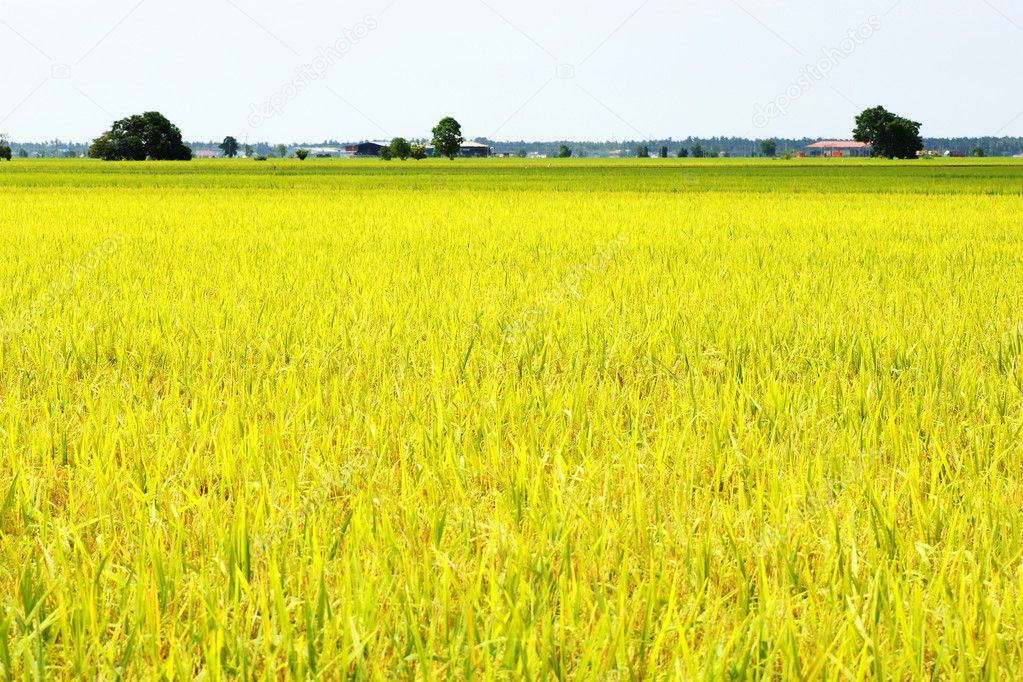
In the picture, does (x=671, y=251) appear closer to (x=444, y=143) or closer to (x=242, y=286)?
(x=242, y=286)

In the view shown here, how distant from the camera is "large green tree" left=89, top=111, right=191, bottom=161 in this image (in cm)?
8519

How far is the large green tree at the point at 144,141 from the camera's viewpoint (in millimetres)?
85188

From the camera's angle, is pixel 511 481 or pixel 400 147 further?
pixel 400 147

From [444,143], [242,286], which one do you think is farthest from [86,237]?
[444,143]

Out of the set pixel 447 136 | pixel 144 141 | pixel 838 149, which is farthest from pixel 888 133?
pixel 838 149

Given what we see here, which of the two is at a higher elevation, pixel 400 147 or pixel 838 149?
pixel 838 149

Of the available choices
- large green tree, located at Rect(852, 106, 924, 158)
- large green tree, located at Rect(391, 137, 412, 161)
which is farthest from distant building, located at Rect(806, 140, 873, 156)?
large green tree, located at Rect(391, 137, 412, 161)

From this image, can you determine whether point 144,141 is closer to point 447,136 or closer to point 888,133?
point 447,136

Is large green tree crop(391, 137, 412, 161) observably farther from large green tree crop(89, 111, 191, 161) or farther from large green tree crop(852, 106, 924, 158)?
large green tree crop(852, 106, 924, 158)

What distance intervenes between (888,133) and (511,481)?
355 ft

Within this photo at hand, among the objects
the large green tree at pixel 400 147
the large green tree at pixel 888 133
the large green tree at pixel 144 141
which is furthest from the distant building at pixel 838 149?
the large green tree at pixel 144 141

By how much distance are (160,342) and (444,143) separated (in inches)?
4407

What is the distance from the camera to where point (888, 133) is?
3920 inches

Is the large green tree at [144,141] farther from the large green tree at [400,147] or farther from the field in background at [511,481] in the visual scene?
the field in background at [511,481]
